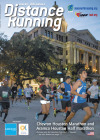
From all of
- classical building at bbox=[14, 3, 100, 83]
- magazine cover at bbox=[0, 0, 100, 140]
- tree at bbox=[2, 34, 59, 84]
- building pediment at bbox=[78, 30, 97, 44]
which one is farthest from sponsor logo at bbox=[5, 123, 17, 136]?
building pediment at bbox=[78, 30, 97, 44]

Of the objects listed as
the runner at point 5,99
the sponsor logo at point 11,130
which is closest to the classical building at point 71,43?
the runner at point 5,99

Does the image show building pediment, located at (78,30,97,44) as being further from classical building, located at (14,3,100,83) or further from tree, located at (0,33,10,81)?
tree, located at (0,33,10,81)

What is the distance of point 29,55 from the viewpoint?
25.9 m

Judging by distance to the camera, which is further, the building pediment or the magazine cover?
the building pediment

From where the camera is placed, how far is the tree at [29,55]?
24.1m

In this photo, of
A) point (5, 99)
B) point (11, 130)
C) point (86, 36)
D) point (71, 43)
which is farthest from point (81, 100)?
point (86, 36)

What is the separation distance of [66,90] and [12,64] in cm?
1795

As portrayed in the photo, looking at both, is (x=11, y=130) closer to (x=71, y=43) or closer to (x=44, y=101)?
(x=44, y=101)

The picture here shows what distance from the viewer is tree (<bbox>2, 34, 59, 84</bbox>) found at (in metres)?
24.1

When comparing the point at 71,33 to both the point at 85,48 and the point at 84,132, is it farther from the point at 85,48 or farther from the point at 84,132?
the point at 84,132

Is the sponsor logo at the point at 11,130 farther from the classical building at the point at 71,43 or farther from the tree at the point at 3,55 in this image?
the classical building at the point at 71,43

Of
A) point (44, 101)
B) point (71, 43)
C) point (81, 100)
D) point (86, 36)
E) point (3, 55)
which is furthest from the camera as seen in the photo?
point (86, 36)

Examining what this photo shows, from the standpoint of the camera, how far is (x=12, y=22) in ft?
26.8

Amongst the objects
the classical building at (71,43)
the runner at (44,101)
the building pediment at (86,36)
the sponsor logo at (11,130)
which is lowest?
the sponsor logo at (11,130)
